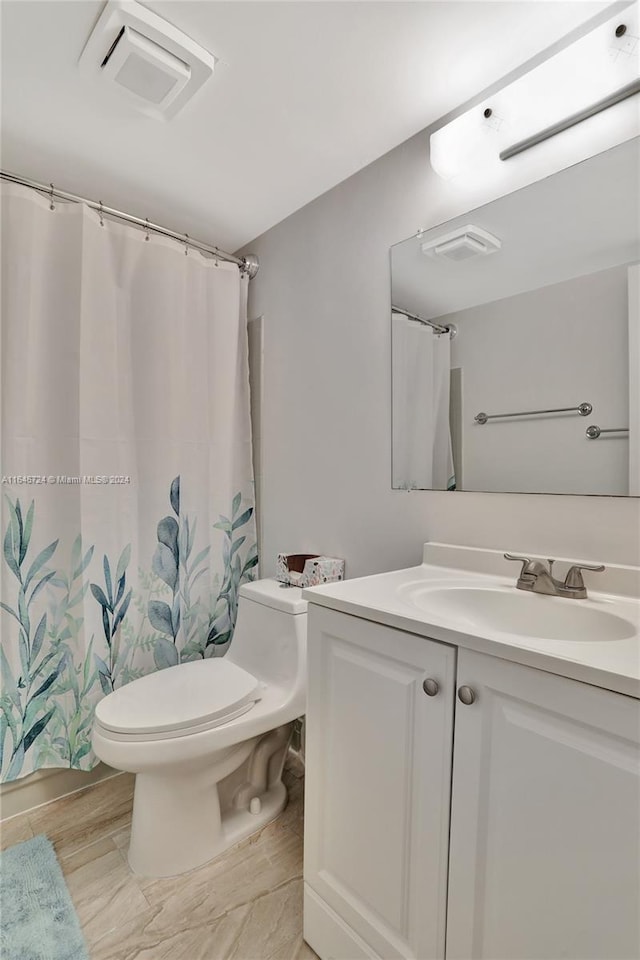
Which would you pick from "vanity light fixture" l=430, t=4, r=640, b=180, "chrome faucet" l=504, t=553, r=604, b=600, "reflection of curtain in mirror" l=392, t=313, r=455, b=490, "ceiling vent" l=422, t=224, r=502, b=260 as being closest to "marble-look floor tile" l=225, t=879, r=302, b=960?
"chrome faucet" l=504, t=553, r=604, b=600

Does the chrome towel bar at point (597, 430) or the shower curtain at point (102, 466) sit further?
the shower curtain at point (102, 466)

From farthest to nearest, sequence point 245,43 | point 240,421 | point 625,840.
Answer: point 240,421
point 245,43
point 625,840

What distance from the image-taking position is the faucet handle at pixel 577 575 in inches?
42.6

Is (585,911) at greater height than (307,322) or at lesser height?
lesser

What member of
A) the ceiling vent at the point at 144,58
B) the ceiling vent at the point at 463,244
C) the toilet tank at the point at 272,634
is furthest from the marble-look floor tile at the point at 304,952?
the ceiling vent at the point at 144,58

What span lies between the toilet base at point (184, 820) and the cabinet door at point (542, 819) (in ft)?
2.68

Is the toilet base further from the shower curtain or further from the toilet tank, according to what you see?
the shower curtain

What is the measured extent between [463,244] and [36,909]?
2137mm

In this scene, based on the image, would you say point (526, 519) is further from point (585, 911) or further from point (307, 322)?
point (307, 322)

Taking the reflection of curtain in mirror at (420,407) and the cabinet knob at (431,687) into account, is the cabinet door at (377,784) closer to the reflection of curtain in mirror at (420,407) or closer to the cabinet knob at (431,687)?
the cabinet knob at (431,687)

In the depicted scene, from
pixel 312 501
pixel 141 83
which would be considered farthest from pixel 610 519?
pixel 141 83

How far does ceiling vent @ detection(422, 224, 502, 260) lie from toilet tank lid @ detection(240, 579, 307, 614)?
1.15 metres

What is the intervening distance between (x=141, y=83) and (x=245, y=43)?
0.29 metres

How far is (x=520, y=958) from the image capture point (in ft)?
2.52
